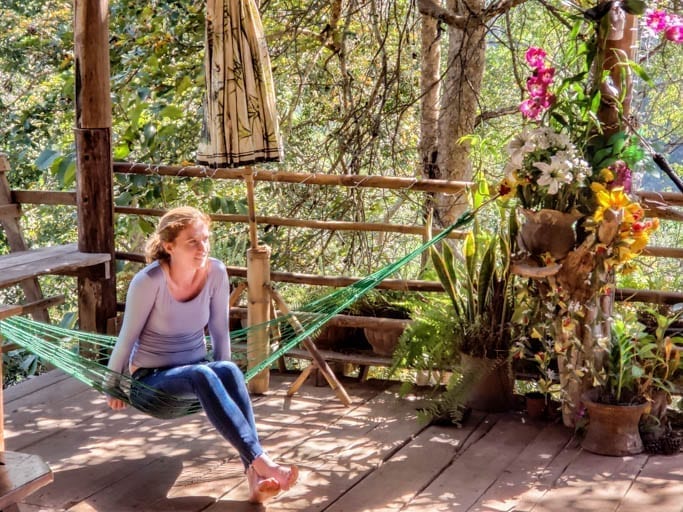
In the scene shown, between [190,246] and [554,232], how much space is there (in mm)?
1152

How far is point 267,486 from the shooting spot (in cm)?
261

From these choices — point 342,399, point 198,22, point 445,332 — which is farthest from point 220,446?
point 198,22

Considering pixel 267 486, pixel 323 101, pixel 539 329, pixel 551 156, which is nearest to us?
pixel 267 486

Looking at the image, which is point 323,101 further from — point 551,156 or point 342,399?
point 551,156

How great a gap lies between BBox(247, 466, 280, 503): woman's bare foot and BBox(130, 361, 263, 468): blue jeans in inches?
1.5

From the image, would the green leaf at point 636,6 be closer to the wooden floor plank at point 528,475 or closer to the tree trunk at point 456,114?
the wooden floor plank at point 528,475

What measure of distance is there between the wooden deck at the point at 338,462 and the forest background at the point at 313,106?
91 cm

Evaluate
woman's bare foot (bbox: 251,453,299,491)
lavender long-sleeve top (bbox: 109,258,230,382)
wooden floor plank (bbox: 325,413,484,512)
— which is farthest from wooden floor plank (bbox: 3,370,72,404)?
wooden floor plank (bbox: 325,413,484,512)

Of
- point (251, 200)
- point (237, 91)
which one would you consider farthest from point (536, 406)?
point (237, 91)

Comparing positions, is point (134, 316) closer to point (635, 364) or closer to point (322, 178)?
point (322, 178)

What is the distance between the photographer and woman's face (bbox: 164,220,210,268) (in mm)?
2824

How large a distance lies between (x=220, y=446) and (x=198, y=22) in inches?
101

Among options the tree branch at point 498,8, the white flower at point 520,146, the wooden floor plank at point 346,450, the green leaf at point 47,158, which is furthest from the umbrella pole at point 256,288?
the tree branch at point 498,8

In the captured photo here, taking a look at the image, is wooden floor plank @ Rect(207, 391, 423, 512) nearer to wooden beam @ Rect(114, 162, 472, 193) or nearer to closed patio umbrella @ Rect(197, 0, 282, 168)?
wooden beam @ Rect(114, 162, 472, 193)
